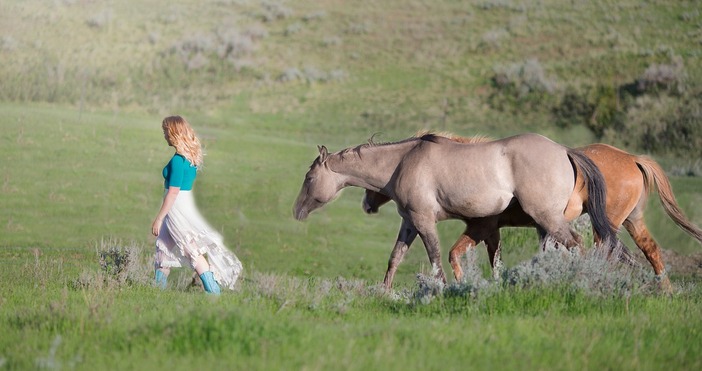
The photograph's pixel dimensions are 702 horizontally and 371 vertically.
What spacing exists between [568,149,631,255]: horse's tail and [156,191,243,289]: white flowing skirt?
4038mm

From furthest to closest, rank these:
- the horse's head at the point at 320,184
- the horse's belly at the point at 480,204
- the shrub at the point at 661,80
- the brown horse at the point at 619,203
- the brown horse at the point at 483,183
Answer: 1. the shrub at the point at 661,80
2. the horse's head at the point at 320,184
3. the brown horse at the point at 619,203
4. the horse's belly at the point at 480,204
5. the brown horse at the point at 483,183

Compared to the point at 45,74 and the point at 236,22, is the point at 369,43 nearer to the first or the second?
the point at 236,22

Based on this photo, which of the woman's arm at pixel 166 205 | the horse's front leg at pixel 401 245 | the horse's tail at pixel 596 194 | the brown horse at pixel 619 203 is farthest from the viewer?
the brown horse at pixel 619 203

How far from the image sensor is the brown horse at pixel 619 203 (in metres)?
13.6

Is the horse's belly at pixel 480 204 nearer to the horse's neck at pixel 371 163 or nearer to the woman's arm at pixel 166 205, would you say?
the horse's neck at pixel 371 163

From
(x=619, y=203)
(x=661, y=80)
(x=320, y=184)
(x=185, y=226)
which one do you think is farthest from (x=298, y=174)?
(x=661, y=80)

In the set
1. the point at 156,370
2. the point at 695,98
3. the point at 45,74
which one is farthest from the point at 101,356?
the point at 695,98

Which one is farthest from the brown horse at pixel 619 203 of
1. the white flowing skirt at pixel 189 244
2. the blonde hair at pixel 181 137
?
the blonde hair at pixel 181 137

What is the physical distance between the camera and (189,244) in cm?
1145

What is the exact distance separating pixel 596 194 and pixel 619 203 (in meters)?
1.46

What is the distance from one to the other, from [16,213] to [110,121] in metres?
8.48

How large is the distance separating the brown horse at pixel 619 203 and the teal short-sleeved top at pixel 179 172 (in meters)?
3.33

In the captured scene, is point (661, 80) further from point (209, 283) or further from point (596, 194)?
point (209, 283)

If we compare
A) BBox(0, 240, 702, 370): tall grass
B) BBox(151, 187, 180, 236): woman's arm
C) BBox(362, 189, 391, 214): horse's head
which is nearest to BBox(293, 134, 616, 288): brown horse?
BBox(362, 189, 391, 214): horse's head
